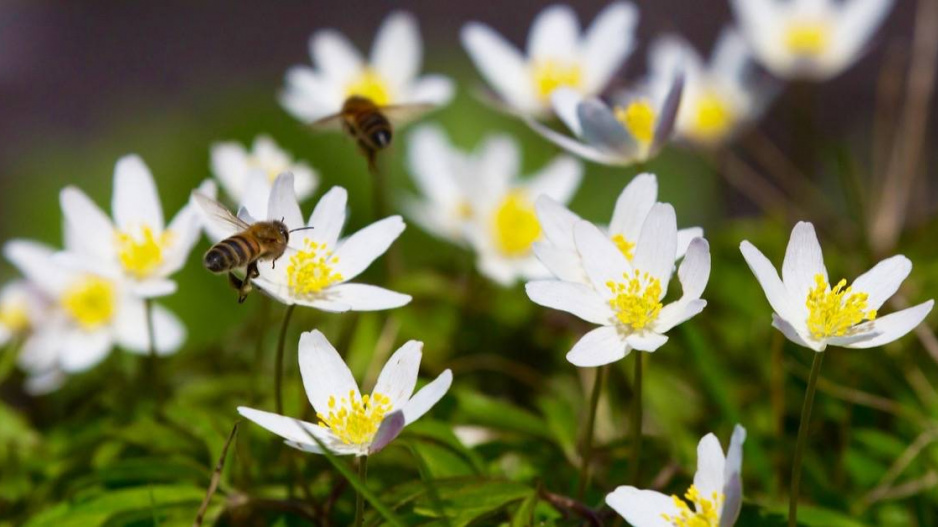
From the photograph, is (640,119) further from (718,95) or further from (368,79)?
(718,95)

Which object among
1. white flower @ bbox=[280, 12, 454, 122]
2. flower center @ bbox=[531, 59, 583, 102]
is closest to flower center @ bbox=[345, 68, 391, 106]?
white flower @ bbox=[280, 12, 454, 122]

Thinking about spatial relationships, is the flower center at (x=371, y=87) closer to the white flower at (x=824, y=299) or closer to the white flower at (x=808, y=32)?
the white flower at (x=808, y=32)

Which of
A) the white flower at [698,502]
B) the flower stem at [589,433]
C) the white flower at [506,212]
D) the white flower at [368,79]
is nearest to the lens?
the white flower at [698,502]

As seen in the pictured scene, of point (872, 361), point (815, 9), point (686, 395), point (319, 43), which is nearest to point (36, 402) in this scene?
point (319, 43)

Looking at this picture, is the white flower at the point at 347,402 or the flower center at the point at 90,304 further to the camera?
the flower center at the point at 90,304

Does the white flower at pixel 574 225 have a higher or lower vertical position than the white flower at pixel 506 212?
lower

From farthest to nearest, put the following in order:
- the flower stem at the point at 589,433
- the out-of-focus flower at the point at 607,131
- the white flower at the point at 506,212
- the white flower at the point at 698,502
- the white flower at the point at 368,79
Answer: the white flower at the point at 368,79 → the white flower at the point at 506,212 → the out-of-focus flower at the point at 607,131 → the flower stem at the point at 589,433 → the white flower at the point at 698,502

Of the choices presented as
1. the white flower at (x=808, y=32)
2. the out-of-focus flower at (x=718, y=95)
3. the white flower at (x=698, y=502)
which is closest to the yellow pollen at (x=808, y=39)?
the white flower at (x=808, y=32)
